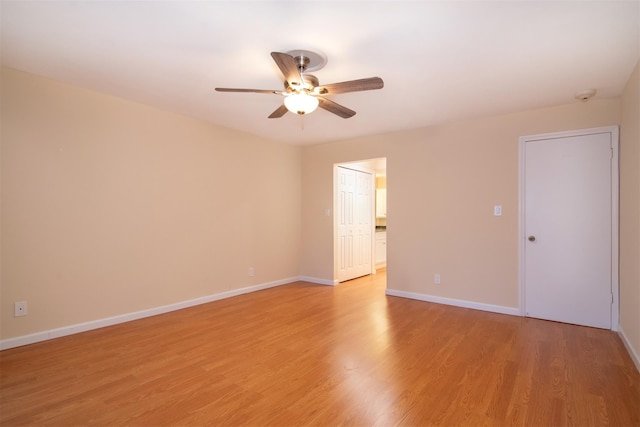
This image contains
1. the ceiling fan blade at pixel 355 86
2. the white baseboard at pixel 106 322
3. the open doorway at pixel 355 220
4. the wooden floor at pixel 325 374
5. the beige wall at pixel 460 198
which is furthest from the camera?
the open doorway at pixel 355 220

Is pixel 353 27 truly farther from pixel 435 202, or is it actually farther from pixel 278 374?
pixel 435 202

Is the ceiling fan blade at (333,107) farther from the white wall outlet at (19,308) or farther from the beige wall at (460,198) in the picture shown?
the white wall outlet at (19,308)

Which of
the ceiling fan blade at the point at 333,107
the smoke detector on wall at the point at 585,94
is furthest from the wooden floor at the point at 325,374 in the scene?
the smoke detector on wall at the point at 585,94

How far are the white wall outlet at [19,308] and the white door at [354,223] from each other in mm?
4017

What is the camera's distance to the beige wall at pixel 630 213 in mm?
2557

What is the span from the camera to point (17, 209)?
278cm

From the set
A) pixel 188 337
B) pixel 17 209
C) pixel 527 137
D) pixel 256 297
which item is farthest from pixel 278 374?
pixel 527 137

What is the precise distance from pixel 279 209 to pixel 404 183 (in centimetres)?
213

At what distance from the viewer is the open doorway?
550 centimetres

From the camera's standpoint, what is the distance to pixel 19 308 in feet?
9.18

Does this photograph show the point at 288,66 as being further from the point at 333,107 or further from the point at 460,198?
the point at 460,198

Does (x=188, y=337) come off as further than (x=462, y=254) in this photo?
No

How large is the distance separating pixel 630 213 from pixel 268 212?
171 inches

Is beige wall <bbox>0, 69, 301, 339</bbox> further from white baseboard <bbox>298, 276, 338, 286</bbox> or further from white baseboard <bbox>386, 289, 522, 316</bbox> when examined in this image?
white baseboard <bbox>386, 289, 522, 316</bbox>
